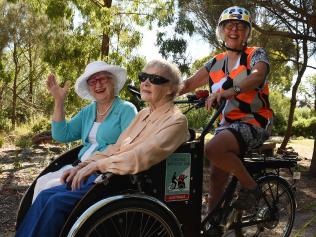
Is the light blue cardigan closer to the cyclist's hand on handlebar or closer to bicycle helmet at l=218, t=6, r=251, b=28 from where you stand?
the cyclist's hand on handlebar

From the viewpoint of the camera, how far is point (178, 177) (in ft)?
8.61

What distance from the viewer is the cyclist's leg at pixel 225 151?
2.93 meters

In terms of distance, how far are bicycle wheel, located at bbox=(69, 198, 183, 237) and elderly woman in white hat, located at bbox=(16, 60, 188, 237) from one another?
0.61ft

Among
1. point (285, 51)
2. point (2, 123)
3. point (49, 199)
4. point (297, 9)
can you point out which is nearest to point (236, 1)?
point (297, 9)

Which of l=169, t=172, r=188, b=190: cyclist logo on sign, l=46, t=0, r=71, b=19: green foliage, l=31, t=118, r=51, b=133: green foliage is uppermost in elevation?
l=46, t=0, r=71, b=19: green foliage

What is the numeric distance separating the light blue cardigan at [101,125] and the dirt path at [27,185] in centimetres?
119

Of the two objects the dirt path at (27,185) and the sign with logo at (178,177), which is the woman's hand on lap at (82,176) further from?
the dirt path at (27,185)

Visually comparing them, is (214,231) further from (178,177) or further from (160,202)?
(160,202)

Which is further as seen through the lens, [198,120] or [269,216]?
[198,120]

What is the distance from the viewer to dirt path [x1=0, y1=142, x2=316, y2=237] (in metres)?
4.07

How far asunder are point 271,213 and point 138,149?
150 centimetres

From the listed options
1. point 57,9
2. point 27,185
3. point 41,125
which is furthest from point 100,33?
point 41,125

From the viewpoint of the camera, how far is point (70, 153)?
3.33m

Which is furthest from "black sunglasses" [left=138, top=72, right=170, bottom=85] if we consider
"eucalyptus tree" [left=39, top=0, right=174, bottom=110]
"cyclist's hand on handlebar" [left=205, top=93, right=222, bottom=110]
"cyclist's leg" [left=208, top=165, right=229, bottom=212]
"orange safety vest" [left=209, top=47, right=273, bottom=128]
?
"eucalyptus tree" [left=39, top=0, right=174, bottom=110]
